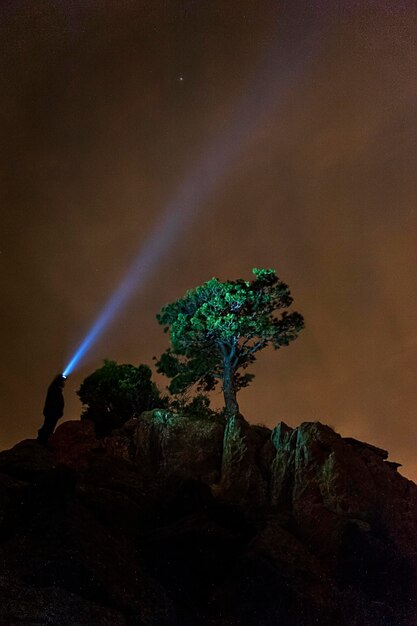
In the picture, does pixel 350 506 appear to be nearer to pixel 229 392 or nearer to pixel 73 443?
pixel 229 392

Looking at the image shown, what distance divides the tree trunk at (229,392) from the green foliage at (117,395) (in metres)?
6.85

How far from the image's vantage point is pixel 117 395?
4222 cm

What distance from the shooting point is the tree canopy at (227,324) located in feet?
124

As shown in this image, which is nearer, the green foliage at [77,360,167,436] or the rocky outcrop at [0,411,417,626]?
the rocky outcrop at [0,411,417,626]

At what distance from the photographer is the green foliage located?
4081 centimetres

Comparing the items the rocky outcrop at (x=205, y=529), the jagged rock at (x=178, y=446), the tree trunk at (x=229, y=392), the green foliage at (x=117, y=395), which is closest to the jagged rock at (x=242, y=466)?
the rocky outcrop at (x=205, y=529)

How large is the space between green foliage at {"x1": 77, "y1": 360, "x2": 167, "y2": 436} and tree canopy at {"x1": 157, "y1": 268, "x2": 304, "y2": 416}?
3946 mm

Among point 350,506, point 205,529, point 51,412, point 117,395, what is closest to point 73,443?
point 51,412

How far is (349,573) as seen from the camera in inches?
938

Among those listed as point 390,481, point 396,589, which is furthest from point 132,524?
point 390,481

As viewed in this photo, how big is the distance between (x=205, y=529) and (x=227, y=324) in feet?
55.7

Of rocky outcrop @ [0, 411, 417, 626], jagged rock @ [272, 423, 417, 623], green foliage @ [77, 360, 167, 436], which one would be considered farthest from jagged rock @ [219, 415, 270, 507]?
green foliage @ [77, 360, 167, 436]

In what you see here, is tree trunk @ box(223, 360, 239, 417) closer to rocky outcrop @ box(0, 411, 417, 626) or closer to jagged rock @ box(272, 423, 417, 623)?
rocky outcrop @ box(0, 411, 417, 626)

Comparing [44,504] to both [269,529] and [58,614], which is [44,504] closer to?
[58,614]
